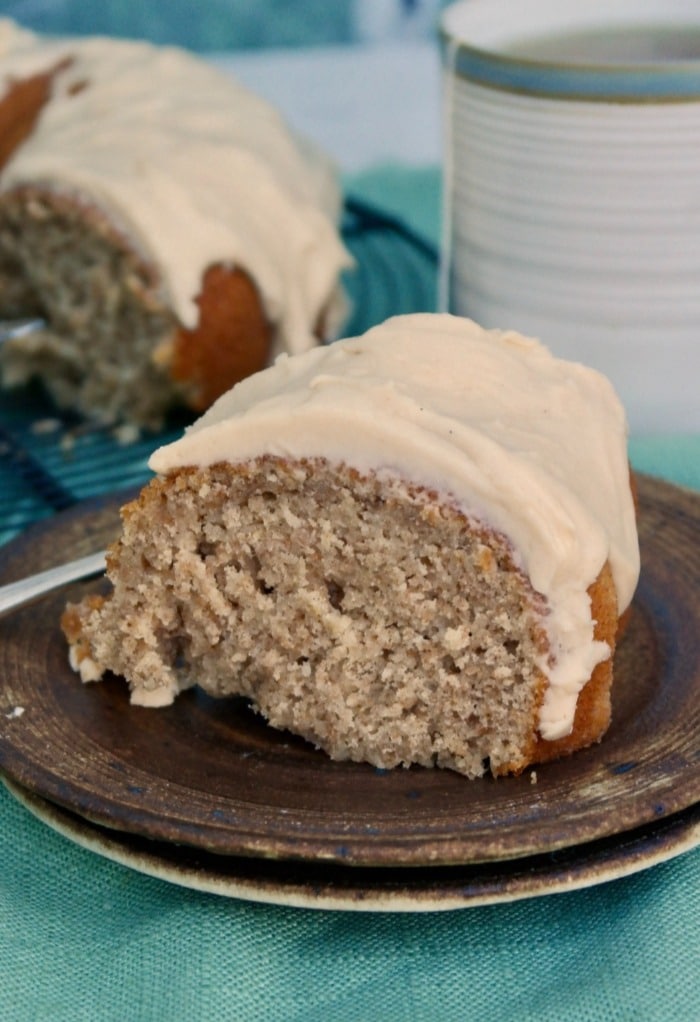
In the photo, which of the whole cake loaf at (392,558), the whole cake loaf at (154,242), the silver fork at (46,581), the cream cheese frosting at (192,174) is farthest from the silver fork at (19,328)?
the whole cake loaf at (392,558)

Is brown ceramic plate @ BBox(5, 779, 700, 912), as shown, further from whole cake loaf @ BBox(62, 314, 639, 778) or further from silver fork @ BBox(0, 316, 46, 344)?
silver fork @ BBox(0, 316, 46, 344)

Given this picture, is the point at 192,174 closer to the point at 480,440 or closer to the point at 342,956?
the point at 480,440

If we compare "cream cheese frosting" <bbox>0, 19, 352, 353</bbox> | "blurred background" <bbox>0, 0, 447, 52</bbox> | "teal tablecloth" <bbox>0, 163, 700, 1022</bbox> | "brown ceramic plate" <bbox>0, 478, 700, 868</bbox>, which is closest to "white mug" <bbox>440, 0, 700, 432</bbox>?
"cream cheese frosting" <bbox>0, 19, 352, 353</bbox>

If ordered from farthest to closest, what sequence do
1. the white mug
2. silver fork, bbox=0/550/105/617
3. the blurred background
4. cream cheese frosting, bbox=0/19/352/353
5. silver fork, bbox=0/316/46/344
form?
the blurred background < silver fork, bbox=0/316/46/344 < cream cheese frosting, bbox=0/19/352/353 < the white mug < silver fork, bbox=0/550/105/617

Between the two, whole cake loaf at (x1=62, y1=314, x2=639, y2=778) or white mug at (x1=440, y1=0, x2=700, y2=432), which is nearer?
whole cake loaf at (x1=62, y1=314, x2=639, y2=778)

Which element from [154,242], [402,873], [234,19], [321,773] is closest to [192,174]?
[154,242]

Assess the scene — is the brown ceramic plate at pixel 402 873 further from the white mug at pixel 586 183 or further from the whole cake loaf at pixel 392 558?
the white mug at pixel 586 183
